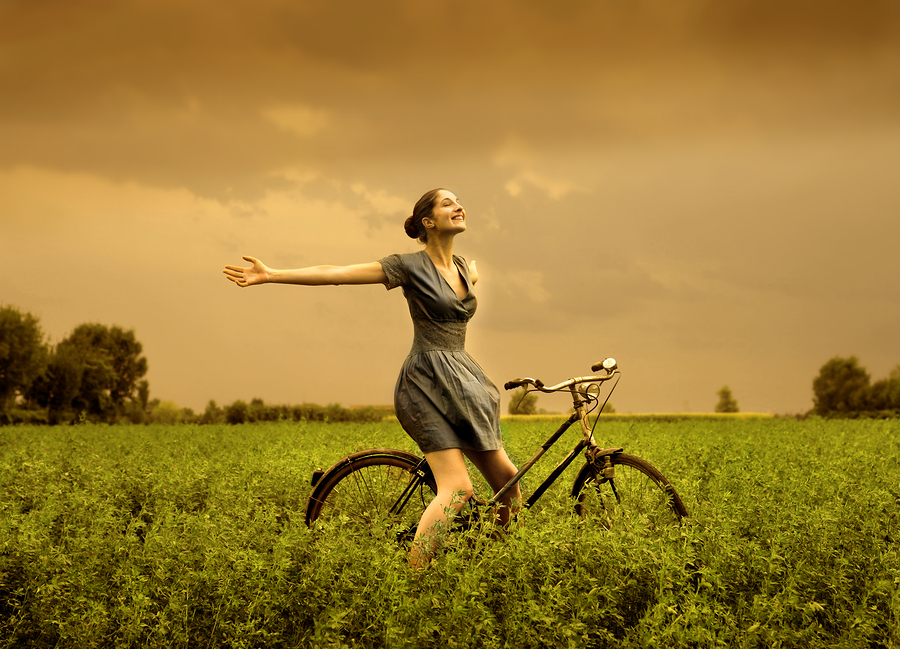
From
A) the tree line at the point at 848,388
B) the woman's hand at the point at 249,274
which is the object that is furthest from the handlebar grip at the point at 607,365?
the tree line at the point at 848,388

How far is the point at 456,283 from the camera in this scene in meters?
4.74

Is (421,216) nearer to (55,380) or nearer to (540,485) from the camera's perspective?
(540,485)

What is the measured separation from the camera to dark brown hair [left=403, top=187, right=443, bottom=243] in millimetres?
4688

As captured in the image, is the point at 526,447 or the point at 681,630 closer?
the point at 681,630

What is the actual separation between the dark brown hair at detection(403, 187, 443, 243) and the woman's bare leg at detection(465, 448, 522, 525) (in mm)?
1495

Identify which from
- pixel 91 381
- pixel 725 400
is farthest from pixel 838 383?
pixel 91 381

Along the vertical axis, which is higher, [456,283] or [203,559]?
[456,283]

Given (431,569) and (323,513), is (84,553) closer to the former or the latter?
(323,513)

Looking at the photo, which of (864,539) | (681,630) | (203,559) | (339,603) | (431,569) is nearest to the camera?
(681,630)

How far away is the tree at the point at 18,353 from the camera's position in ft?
123

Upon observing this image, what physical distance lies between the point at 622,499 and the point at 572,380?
1331 mm

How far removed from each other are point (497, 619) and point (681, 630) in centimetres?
104

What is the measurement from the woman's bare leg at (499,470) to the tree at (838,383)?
4766 centimetres

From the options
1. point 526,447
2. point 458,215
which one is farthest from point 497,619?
point 526,447
